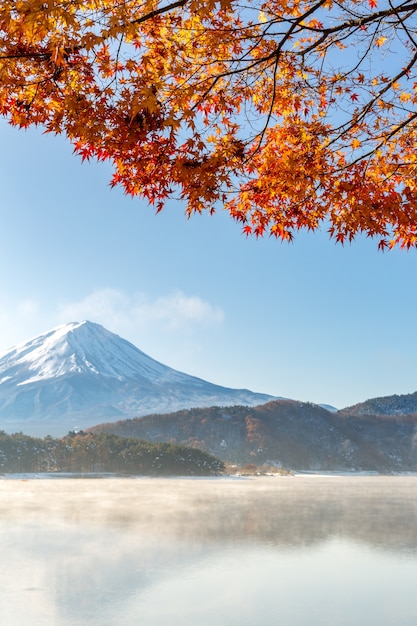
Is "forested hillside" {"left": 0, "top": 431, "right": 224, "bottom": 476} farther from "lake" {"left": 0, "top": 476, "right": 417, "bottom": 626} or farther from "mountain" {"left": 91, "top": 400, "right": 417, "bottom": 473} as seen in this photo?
"lake" {"left": 0, "top": 476, "right": 417, "bottom": 626}

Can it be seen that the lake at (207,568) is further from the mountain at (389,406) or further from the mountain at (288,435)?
the mountain at (389,406)

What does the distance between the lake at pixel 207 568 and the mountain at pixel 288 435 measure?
148 ft

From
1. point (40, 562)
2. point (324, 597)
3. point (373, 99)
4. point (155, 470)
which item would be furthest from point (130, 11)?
point (155, 470)

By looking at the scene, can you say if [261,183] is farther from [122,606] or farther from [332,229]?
[122,606]

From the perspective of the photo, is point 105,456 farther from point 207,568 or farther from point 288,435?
point 207,568

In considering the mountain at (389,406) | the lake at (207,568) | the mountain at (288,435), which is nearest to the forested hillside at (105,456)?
the mountain at (288,435)

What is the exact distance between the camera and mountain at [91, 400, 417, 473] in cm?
5953

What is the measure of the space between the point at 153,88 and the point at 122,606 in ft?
15.6

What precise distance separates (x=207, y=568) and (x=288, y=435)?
57.2 m

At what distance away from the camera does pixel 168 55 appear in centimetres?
471

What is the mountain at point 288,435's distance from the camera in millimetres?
59531

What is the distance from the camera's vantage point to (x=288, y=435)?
63812 mm

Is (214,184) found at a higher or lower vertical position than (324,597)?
higher

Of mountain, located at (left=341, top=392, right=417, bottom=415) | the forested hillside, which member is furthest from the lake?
mountain, located at (left=341, top=392, right=417, bottom=415)
